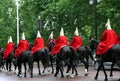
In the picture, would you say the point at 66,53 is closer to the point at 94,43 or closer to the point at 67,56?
the point at 67,56

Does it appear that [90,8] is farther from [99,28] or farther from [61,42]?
[61,42]

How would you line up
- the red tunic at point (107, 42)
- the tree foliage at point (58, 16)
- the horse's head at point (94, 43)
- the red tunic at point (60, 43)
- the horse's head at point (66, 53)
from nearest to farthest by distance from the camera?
the red tunic at point (107, 42)
the horse's head at point (66, 53)
the horse's head at point (94, 43)
the red tunic at point (60, 43)
the tree foliage at point (58, 16)

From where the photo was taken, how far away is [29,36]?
188 ft

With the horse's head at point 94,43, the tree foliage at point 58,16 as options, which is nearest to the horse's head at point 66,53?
the horse's head at point 94,43

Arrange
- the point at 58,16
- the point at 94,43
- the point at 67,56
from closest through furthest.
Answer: the point at 67,56
the point at 94,43
the point at 58,16

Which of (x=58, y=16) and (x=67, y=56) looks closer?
(x=67, y=56)

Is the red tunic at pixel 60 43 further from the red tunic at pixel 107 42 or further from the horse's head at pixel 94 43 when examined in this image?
the red tunic at pixel 107 42

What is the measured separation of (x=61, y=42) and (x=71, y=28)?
26.7 metres

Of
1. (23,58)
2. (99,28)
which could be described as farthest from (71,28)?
(23,58)

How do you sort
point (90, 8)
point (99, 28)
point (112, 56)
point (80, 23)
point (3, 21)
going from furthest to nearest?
point (3, 21), point (80, 23), point (90, 8), point (99, 28), point (112, 56)

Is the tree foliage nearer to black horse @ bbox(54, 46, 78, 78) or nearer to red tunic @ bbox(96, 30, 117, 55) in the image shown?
black horse @ bbox(54, 46, 78, 78)

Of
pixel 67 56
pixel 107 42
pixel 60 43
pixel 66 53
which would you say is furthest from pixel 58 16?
pixel 107 42

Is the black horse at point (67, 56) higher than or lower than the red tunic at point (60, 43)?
lower

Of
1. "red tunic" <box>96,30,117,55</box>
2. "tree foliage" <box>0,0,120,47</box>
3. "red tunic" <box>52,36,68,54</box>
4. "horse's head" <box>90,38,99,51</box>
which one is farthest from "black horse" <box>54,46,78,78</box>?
"tree foliage" <box>0,0,120,47</box>
